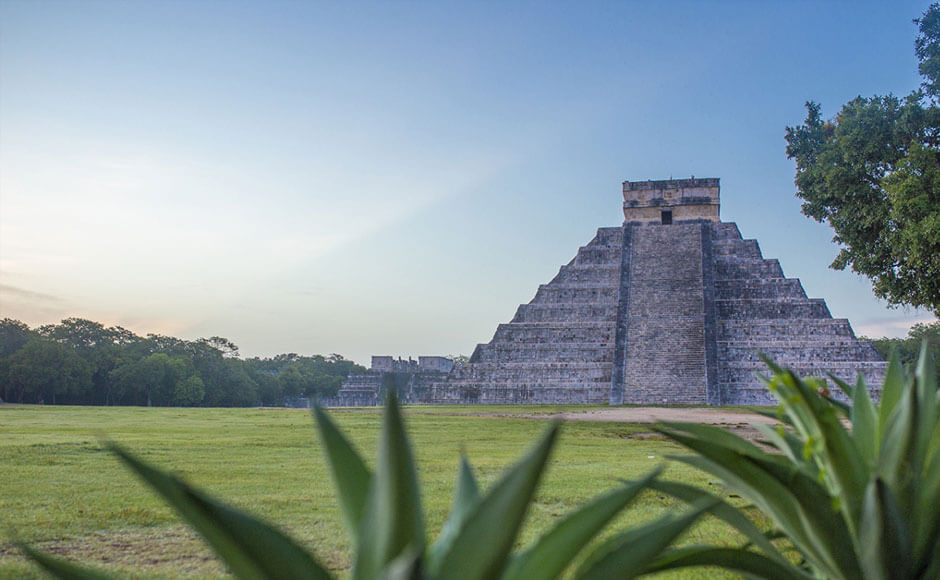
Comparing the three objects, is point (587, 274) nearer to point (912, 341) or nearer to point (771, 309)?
point (771, 309)

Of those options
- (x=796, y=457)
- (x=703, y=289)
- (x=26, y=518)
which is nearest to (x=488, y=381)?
(x=703, y=289)

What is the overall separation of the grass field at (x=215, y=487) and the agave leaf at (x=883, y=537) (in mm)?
568

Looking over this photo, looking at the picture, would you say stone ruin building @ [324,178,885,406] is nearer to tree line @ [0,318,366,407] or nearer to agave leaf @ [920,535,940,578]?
tree line @ [0,318,366,407]

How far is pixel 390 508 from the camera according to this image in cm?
98

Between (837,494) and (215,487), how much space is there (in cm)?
460

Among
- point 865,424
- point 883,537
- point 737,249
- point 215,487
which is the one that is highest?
point 737,249

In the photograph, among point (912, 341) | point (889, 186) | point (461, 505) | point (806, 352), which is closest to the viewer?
point (461, 505)

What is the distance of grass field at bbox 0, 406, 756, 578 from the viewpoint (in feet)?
11.4

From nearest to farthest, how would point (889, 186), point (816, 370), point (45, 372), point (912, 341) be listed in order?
1. point (889, 186)
2. point (816, 370)
3. point (45, 372)
4. point (912, 341)

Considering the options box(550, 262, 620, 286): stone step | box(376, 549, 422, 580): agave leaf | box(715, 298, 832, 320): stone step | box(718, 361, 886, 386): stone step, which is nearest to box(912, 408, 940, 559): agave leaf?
box(376, 549, 422, 580): agave leaf

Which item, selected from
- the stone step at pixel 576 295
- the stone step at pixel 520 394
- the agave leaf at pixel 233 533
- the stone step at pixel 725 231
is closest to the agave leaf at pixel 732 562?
the agave leaf at pixel 233 533

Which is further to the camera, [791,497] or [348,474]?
[791,497]

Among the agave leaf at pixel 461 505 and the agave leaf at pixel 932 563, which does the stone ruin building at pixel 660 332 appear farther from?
the agave leaf at pixel 461 505

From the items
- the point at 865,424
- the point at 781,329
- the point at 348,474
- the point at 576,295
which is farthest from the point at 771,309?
the point at 348,474
